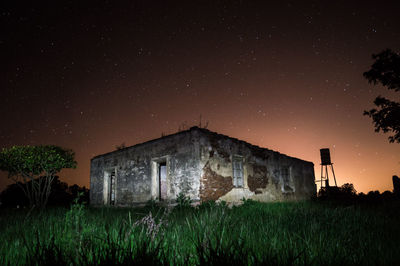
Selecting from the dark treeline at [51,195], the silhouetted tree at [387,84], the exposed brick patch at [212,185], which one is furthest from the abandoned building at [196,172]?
the dark treeline at [51,195]

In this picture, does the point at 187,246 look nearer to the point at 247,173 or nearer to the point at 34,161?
the point at 247,173

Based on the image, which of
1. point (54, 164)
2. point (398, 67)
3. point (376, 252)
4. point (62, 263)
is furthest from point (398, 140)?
point (54, 164)

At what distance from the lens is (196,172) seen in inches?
386

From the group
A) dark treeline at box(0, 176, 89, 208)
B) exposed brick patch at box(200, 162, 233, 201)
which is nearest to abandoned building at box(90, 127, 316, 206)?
exposed brick patch at box(200, 162, 233, 201)

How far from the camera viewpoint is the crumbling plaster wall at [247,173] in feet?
33.1

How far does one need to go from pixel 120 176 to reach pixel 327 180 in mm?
14081

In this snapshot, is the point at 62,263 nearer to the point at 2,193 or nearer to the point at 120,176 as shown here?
the point at 120,176

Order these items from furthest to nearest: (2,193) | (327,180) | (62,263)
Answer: (2,193), (327,180), (62,263)

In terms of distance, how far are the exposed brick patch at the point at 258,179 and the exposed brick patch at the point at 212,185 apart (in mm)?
1499

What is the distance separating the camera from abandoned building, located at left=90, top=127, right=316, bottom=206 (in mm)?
10047

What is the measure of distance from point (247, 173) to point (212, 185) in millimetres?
2347

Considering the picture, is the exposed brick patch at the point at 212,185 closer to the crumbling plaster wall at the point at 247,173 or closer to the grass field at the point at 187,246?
the crumbling plaster wall at the point at 247,173

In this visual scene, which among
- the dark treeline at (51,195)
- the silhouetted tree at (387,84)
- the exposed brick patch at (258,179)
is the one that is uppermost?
the silhouetted tree at (387,84)

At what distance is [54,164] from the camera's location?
1320 cm
